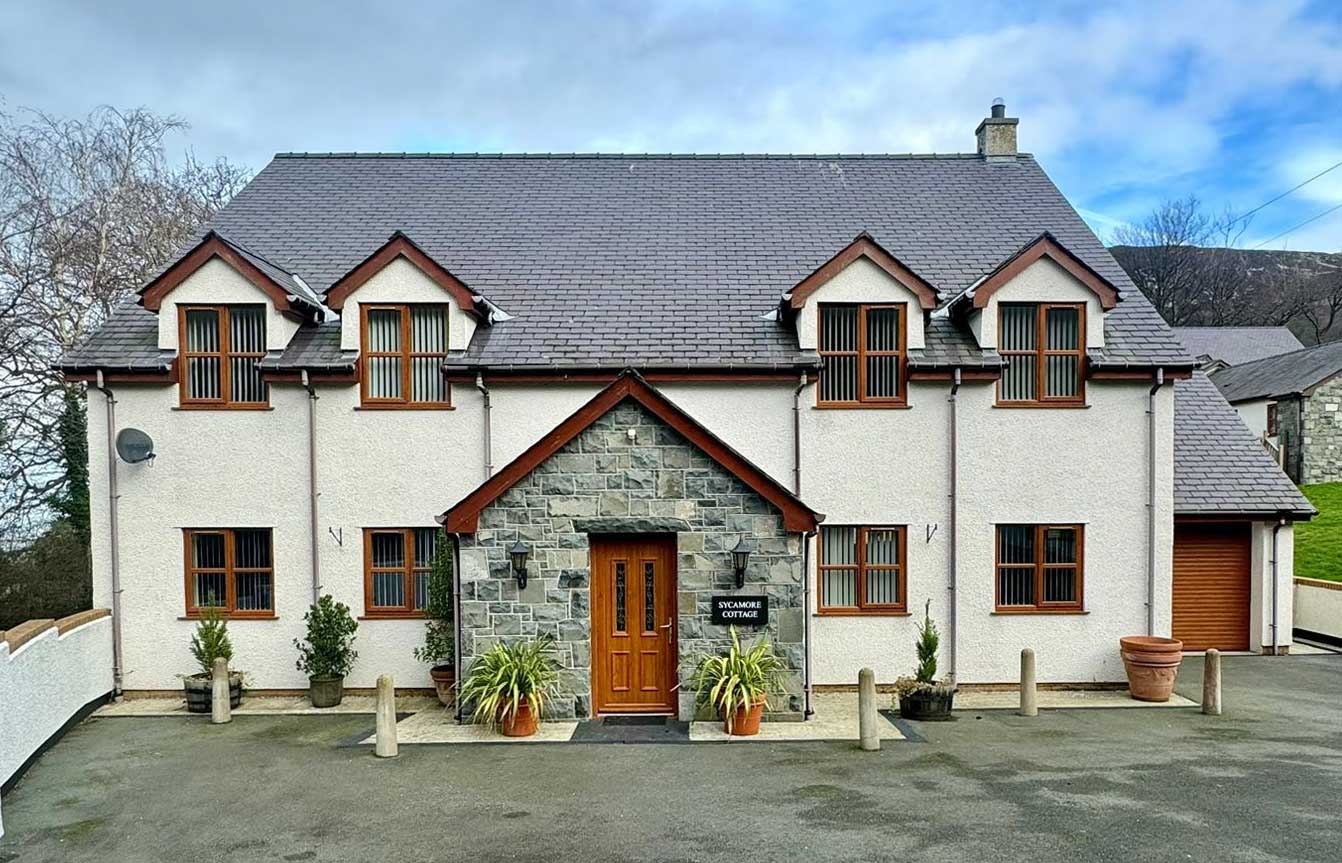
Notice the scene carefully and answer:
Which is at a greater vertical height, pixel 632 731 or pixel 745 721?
pixel 745 721

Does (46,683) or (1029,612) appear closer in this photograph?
(46,683)

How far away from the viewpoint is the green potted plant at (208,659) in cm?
1268

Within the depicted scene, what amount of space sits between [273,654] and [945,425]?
11652 millimetres

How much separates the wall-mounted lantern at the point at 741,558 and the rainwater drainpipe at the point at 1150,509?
7.12 m

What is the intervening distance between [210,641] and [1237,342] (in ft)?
176

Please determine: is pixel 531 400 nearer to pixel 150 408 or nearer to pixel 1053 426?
pixel 150 408

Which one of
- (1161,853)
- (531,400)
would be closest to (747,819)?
(1161,853)

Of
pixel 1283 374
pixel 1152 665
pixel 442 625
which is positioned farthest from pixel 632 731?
pixel 1283 374

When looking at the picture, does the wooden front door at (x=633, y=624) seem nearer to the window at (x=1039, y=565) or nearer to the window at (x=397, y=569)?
the window at (x=397, y=569)

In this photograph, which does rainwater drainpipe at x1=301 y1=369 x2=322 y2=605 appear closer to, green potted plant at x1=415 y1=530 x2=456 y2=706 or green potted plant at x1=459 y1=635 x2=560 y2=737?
green potted plant at x1=415 y1=530 x2=456 y2=706

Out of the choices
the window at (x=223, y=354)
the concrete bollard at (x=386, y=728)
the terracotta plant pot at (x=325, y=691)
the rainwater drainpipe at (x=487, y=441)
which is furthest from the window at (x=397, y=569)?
the concrete bollard at (x=386, y=728)

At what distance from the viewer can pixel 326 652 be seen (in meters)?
12.9

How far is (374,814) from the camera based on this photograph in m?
8.62

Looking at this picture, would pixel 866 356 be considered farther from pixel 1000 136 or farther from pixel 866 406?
pixel 1000 136
